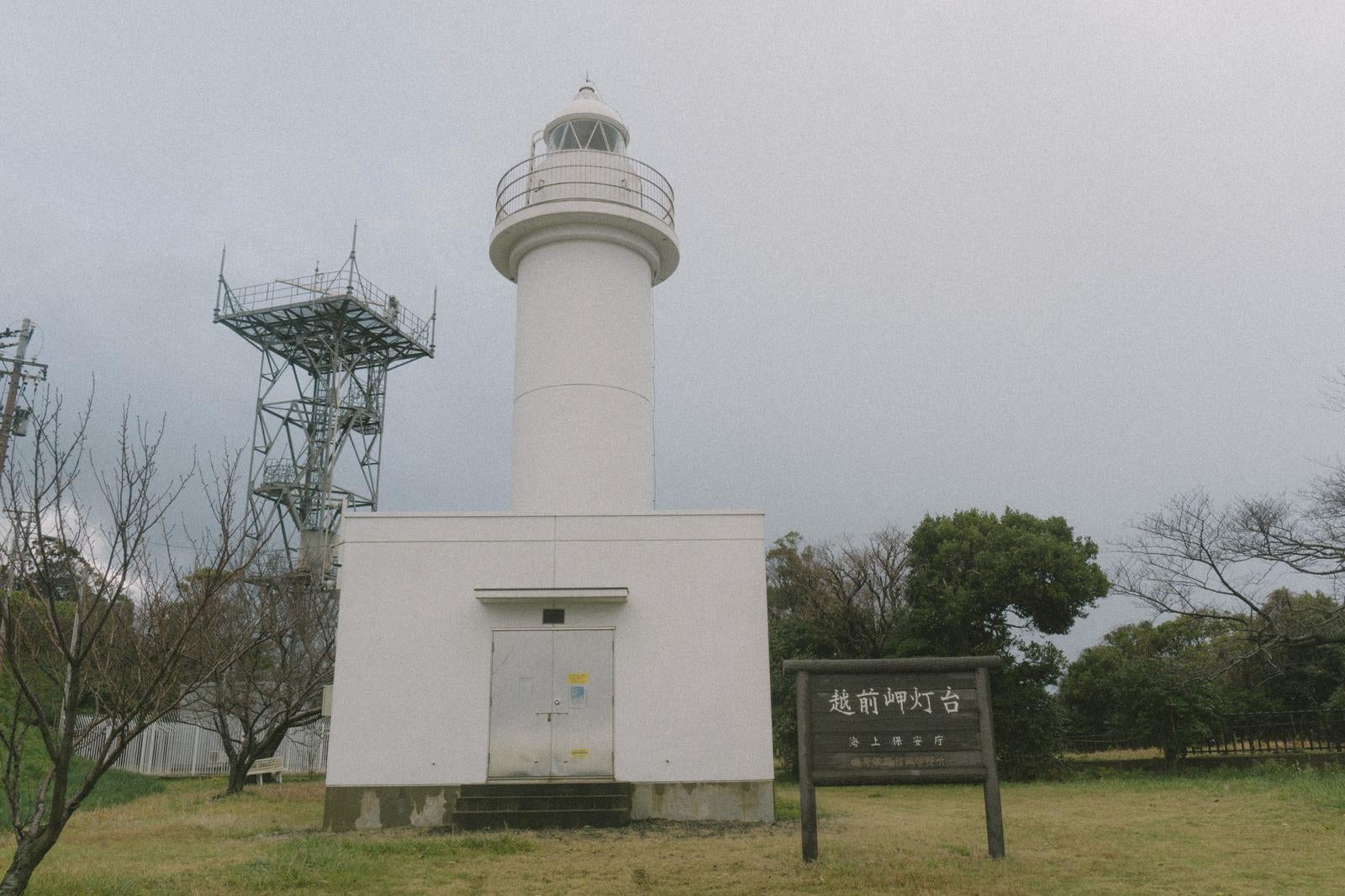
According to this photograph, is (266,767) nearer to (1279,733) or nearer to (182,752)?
(182,752)

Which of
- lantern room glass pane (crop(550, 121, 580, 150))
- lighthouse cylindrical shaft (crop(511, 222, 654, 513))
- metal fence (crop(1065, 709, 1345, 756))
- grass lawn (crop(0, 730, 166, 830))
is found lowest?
grass lawn (crop(0, 730, 166, 830))

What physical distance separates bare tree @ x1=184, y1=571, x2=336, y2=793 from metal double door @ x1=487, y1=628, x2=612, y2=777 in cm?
563

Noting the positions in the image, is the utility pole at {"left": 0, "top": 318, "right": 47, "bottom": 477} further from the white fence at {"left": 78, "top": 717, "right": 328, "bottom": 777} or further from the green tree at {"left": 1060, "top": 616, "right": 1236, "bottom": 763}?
the green tree at {"left": 1060, "top": 616, "right": 1236, "bottom": 763}

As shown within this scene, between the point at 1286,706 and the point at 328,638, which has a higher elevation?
the point at 328,638

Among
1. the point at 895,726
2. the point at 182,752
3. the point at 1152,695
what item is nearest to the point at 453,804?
the point at 895,726

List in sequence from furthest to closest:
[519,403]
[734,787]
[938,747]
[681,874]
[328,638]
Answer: [328,638] → [519,403] → [734,787] → [938,747] → [681,874]

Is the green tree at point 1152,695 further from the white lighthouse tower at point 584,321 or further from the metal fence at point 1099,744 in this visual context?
the white lighthouse tower at point 584,321

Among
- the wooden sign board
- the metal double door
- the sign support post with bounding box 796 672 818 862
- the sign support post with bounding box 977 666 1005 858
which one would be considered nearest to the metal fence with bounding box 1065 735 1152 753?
the sign support post with bounding box 977 666 1005 858

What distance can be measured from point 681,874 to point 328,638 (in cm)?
1313

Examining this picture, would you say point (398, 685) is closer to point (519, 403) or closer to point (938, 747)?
point (519, 403)

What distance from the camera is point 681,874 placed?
7359 millimetres

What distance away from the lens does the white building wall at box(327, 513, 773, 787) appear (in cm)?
1045

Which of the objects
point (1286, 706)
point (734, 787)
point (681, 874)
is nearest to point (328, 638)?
point (734, 787)

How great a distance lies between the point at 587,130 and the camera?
14.1 m
